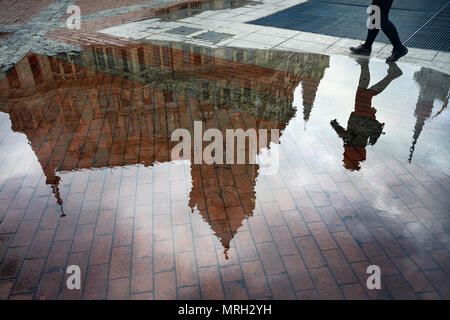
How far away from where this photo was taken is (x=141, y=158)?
5074 mm

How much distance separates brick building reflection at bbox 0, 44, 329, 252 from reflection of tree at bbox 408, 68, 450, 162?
2.02 meters

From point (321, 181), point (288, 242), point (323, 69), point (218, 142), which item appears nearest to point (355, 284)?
point (288, 242)

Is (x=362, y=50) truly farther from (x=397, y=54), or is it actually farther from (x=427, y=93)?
(x=427, y=93)

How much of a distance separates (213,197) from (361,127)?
3.11 metres

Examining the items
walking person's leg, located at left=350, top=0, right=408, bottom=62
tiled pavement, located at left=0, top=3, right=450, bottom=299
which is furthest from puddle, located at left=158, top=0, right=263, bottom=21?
walking person's leg, located at left=350, top=0, right=408, bottom=62

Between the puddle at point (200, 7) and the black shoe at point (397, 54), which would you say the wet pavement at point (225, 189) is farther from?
the puddle at point (200, 7)

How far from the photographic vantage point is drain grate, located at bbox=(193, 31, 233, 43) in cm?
985

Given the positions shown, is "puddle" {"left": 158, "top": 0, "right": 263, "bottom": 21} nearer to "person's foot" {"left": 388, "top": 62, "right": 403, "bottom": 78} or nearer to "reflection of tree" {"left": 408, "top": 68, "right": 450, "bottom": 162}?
"person's foot" {"left": 388, "top": 62, "right": 403, "bottom": 78}

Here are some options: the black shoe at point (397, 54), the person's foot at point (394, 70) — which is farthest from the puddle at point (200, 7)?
the person's foot at point (394, 70)

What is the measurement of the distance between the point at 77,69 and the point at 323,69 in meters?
5.93

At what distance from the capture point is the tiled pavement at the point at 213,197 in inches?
133

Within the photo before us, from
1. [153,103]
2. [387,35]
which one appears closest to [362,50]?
[387,35]

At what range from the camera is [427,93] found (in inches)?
268
